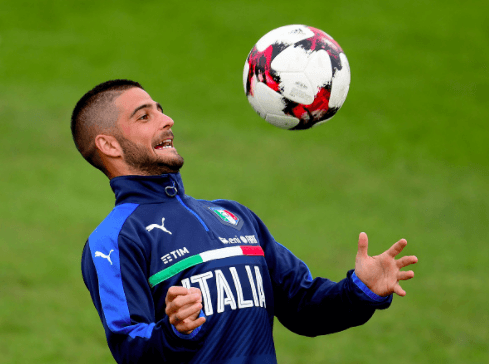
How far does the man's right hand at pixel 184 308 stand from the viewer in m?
3.04

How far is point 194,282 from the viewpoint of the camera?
359 cm

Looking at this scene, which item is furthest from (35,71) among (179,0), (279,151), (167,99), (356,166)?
(356,166)

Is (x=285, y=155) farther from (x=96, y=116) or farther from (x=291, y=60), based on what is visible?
(x=96, y=116)

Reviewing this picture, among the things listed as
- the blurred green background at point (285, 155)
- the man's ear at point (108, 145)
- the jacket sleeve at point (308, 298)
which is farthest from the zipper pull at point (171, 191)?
the blurred green background at point (285, 155)

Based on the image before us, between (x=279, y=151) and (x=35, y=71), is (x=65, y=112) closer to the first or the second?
(x=35, y=71)

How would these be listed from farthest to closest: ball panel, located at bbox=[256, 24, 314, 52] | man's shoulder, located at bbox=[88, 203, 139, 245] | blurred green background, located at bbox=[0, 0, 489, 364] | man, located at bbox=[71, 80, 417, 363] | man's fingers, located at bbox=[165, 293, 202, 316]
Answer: blurred green background, located at bbox=[0, 0, 489, 364]
ball panel, located at bbox=[256, 24, 314, 52]
man's shoulder, located at bbox=[88, 203, 139, 245]
man, located at bbox=[71, 80, 417, 363]
man's fingers, located at bbox=[165, 293, 202, 316]

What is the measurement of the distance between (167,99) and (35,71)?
4045 millimetres

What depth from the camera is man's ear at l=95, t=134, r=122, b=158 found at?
4031 mm

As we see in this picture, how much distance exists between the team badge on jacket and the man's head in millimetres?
347

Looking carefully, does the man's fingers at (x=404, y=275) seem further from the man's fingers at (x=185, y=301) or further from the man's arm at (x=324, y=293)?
Result: the man's fingers at (x=185, y=301)

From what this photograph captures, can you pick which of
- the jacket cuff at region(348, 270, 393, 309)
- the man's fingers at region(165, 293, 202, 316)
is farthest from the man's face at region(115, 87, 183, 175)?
the jacket cuff at region(348, 270, 393, 309)

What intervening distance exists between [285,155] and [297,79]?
10918 mm

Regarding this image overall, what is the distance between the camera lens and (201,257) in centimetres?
365

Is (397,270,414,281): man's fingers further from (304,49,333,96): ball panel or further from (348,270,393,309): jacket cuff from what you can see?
(304,49,333,96): ball panel
